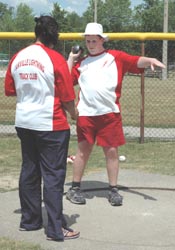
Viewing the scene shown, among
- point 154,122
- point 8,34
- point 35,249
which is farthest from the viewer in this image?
point 154,122

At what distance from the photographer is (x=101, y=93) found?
17.2 feet

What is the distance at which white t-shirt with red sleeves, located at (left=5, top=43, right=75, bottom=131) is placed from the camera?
4.08 metres

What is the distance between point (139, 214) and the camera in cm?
507

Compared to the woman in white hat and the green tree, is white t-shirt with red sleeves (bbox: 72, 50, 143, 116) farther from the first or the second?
the green tree

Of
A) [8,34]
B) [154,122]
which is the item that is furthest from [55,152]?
[154,122]

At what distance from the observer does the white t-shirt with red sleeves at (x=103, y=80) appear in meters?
5.24

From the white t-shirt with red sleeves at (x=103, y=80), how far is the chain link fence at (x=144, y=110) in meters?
3.10

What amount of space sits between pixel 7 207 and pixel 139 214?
1332 millimetres

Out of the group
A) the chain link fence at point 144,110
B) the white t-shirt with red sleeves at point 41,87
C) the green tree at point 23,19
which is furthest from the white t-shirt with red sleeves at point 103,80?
the green tree at point 23,19

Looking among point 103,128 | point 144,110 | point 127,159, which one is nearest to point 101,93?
point 103,128

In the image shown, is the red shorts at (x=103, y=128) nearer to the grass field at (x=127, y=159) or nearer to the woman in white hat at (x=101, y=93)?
the woman in white hat at (x=101, y=93)

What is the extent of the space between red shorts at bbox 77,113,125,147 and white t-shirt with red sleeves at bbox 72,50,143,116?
0.06 m

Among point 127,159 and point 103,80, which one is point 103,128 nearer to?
point 103,80

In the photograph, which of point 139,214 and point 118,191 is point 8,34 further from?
point 139,214
